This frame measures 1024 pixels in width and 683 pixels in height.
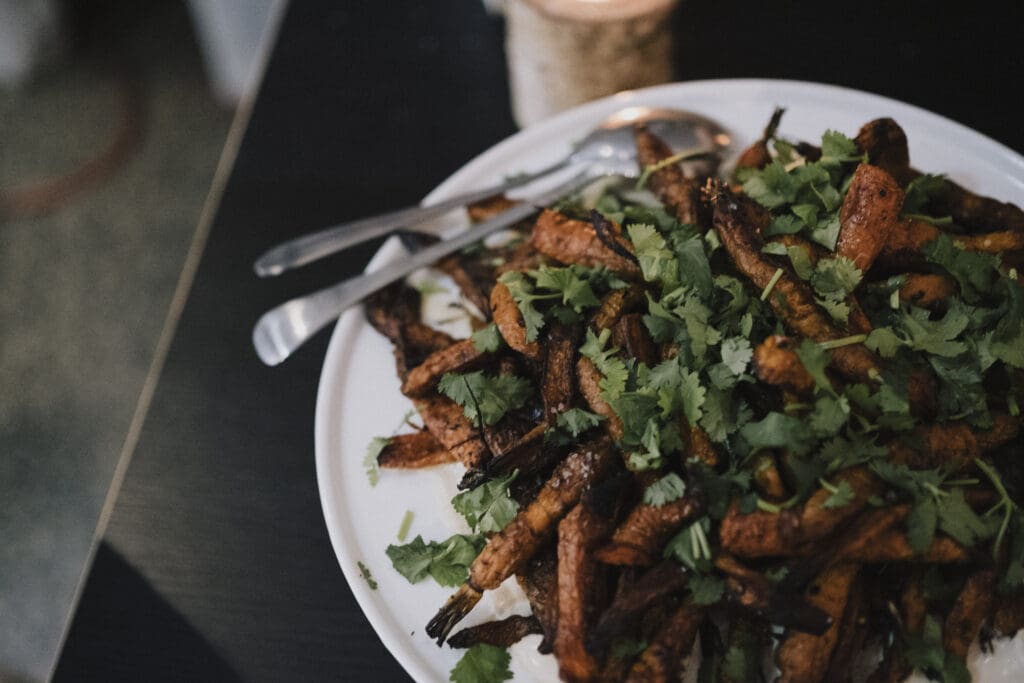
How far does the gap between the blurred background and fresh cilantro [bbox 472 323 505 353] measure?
1.73 metres

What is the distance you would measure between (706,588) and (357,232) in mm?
943

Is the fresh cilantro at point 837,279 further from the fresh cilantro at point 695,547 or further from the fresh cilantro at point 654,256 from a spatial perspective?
the fresh cilantro at point 695,547

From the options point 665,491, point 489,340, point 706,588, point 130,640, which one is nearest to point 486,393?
point 489,340

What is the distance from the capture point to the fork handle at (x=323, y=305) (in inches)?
59.4

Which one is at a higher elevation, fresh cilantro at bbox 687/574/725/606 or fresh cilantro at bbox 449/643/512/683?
fresh cilantro at bbox 687/574/725/606

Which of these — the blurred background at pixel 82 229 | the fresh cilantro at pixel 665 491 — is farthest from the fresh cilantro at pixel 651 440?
the blurred background at pixel 82 229

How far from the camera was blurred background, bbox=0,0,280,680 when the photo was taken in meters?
2.54

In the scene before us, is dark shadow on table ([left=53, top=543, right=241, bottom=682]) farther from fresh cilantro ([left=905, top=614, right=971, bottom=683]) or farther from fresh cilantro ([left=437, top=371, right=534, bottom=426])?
fresh cilantro ([left=905, top=614, right=971, bottom=683])

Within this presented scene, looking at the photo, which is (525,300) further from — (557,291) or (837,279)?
(837,279)

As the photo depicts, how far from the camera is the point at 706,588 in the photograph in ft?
3.44

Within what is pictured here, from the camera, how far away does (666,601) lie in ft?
3.65

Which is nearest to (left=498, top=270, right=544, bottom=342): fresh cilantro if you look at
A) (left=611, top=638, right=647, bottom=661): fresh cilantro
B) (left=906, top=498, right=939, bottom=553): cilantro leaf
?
(left=611, top=638, right=647, bottom=661): fresh cilantro

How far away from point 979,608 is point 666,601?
0.39m

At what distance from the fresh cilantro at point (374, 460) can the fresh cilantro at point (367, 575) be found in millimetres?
134
